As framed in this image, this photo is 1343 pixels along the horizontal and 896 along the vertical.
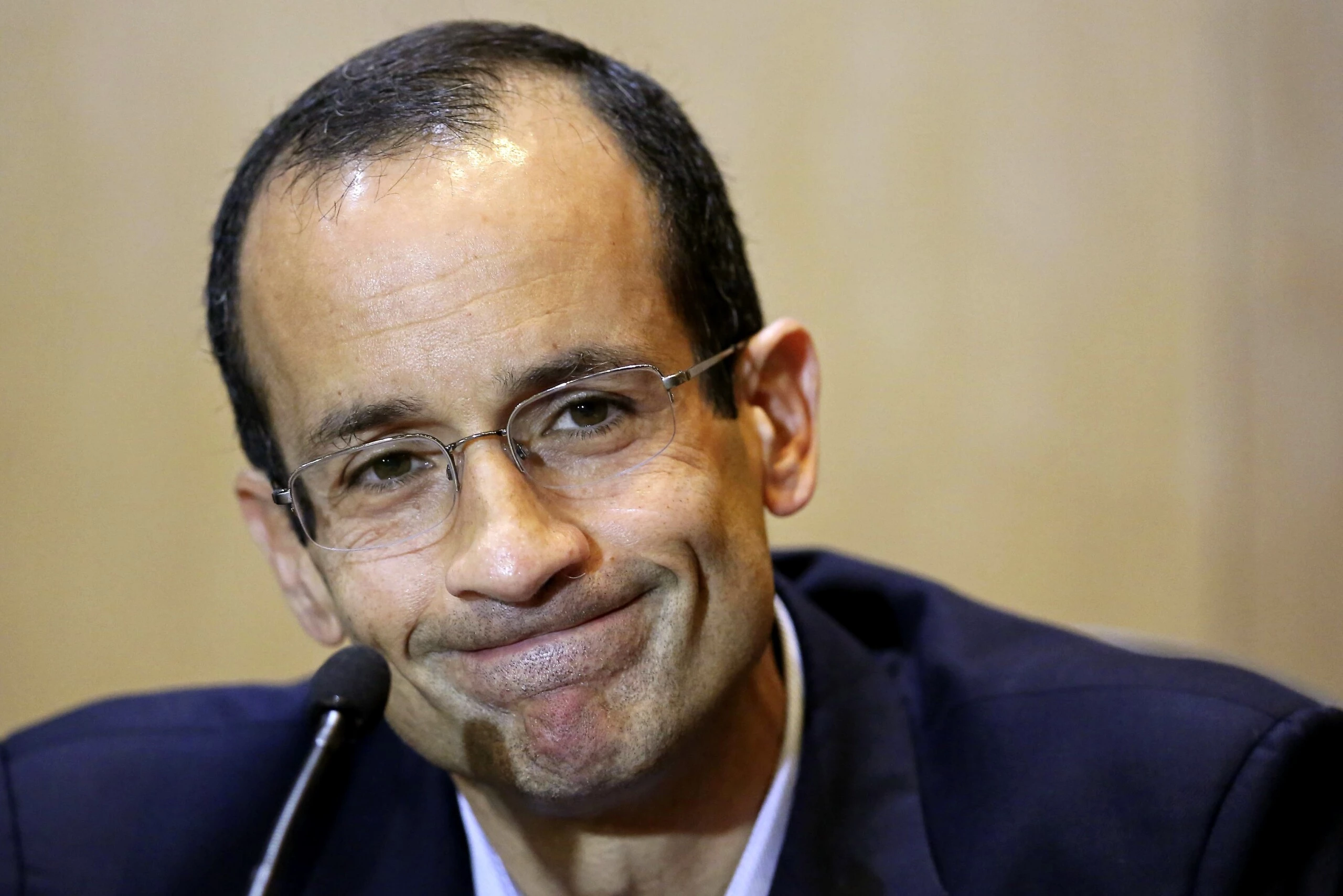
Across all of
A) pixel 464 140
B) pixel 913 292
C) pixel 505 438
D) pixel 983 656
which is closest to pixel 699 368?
pixel 505 438

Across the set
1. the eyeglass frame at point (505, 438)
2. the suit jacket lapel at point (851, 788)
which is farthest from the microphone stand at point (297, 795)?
the suit jacket lapel at point (851, 788)

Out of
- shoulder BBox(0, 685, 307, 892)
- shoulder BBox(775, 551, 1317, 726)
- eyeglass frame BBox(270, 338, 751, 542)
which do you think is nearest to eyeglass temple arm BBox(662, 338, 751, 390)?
eyeglass frame BBox(270, 338, 751, 542)

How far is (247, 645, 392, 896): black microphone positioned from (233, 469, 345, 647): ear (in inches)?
15.7

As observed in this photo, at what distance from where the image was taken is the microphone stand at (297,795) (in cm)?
109

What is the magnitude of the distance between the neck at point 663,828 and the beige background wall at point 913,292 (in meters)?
1.44

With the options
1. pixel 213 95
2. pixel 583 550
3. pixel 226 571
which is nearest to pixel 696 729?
pixel 583 550

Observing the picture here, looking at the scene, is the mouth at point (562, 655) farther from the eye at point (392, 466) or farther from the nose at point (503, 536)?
the eye at point (392, 466)

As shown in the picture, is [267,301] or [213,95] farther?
[213,95]

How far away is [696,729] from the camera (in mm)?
1433

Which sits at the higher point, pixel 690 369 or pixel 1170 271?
pixel 690 369

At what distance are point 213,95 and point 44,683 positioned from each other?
1.42 metres

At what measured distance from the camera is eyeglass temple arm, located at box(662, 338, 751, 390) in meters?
1.47

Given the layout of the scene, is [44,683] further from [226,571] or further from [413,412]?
[413,412]

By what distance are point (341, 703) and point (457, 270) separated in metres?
0.47
